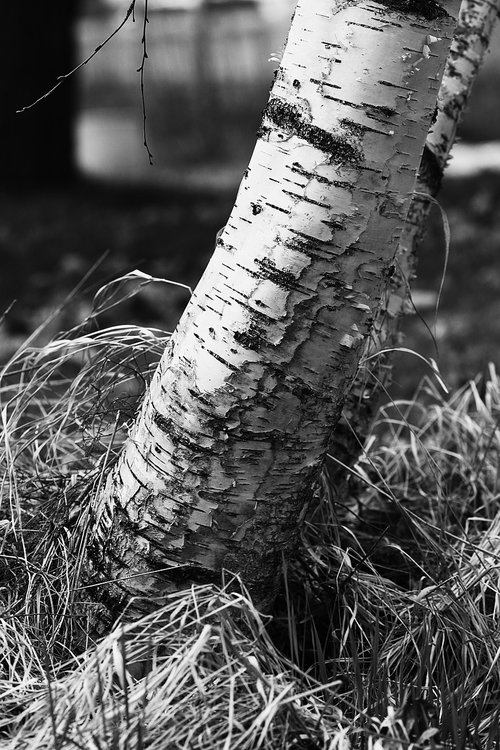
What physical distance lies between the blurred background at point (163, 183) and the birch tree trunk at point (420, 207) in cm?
29

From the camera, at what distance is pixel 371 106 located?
52.2 inches

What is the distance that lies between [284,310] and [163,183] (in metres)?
8.49

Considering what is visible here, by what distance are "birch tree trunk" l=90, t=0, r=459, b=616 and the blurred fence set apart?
912cm

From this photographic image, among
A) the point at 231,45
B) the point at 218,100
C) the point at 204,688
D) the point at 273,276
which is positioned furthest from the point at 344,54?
the point at 231,45

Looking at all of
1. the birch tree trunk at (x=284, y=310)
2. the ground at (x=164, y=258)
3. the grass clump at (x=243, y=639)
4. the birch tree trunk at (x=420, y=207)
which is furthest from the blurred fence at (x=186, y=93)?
the birch tree trunk at (x=284, y=310)

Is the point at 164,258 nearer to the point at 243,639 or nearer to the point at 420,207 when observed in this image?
the point at 420,207

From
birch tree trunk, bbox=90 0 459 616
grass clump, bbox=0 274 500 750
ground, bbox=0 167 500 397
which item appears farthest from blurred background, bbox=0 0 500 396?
grass clump, bbox=0 274 500 750

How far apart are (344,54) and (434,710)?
1.09 metres

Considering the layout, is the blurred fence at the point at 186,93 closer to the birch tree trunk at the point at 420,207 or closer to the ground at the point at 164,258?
the ground at the point at 164,258

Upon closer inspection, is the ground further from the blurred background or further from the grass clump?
the grass clump

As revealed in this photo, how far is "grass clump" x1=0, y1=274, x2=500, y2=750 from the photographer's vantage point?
1.30 metres

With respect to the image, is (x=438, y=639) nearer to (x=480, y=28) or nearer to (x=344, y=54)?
(x=344, y=54)

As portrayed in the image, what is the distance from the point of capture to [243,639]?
1.42 meters

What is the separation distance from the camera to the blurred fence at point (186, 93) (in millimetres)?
13289
